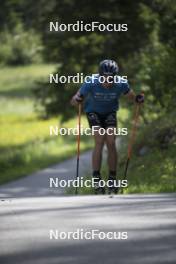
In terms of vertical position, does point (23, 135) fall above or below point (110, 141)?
above

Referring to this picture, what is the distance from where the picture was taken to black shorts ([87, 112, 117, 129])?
544 inches

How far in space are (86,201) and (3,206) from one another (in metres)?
0.94

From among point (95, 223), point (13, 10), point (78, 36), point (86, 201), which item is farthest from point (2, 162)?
point (95, 223)

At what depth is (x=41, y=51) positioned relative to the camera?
37062 millimetres

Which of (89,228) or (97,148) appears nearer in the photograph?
(89,228)

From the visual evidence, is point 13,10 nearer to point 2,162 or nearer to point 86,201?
point 2,162

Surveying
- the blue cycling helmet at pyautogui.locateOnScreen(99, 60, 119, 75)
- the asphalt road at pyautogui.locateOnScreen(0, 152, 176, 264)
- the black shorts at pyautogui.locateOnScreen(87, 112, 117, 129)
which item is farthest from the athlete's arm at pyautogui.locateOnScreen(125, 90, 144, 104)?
the asphalt road at pyautogui.locateOnScreen(0, 152, 176, 264)

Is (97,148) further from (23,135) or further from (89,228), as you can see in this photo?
(23,135)

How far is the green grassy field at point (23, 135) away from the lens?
98.0 ft

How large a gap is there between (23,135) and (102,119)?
39.5 m

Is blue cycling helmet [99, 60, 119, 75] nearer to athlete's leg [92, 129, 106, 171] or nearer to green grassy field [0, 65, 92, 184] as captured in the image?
athlete's leg [92, 129, 106, 171]

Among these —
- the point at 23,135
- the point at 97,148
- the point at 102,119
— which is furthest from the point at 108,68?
the point at 23,135

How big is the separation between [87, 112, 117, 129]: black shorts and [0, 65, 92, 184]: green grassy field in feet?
31.9

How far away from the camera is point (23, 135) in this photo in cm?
5322
